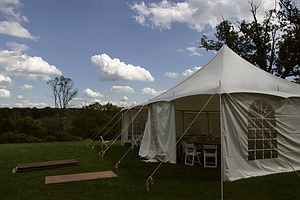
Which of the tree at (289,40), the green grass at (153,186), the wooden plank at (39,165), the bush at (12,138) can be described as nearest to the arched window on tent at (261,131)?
the green grass at (153,186)

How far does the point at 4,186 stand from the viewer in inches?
195

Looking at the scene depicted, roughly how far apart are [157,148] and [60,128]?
17.9 metres

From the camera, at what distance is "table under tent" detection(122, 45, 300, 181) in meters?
5.33

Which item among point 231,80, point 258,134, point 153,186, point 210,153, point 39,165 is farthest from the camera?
point 210,153

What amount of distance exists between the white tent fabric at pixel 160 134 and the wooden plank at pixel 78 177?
1.82 meters

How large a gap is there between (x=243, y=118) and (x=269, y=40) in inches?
551

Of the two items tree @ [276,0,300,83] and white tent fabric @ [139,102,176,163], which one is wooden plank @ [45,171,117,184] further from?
tree @ [276,0,300,83]

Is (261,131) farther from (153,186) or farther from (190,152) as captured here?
(153,186)

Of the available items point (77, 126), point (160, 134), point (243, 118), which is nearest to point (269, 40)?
point (160, 134)

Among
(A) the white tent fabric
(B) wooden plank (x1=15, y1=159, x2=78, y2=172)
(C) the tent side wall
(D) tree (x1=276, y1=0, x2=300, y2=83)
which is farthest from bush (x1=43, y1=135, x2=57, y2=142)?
(D) tree (x1=276, y1=0, x2=300, y2=83)

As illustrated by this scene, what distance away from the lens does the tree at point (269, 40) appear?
605 inches

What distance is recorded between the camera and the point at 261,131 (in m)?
5.79

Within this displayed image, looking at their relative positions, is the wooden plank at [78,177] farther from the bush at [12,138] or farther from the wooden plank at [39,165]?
the bush at [12,138]

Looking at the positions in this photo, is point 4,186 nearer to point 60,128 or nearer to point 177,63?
point 177,63
